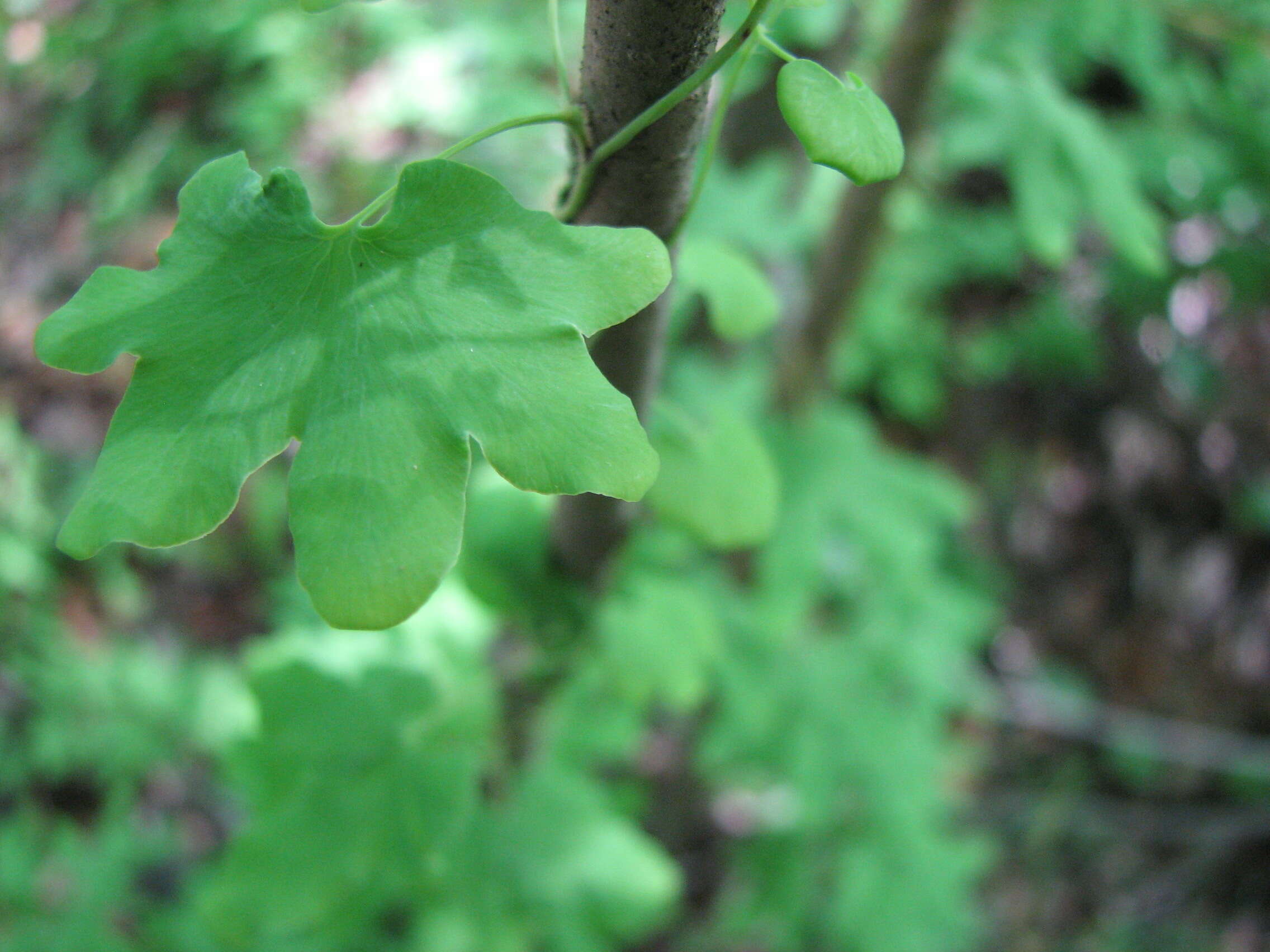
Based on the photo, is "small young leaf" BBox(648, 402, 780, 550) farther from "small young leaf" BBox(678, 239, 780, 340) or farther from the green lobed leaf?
the green lobed leaf

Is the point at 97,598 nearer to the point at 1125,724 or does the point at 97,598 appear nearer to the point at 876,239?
the point at 876,239

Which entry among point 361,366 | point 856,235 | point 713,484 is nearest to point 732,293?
point 713,484

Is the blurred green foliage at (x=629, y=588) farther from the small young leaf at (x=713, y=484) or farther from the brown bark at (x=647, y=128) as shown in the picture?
the brown bark at (x=647, y=128)

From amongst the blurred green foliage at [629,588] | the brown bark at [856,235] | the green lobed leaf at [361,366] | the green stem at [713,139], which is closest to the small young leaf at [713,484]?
the blurred green foliage at [629,588]

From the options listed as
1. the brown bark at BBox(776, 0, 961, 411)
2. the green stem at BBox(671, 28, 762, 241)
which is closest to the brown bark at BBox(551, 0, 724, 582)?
the green stem at BBox(671, 28, 762, 241)

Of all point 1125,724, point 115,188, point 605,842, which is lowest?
point 1125,724

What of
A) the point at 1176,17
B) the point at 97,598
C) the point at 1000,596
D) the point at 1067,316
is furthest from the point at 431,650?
the point at 1067,316
